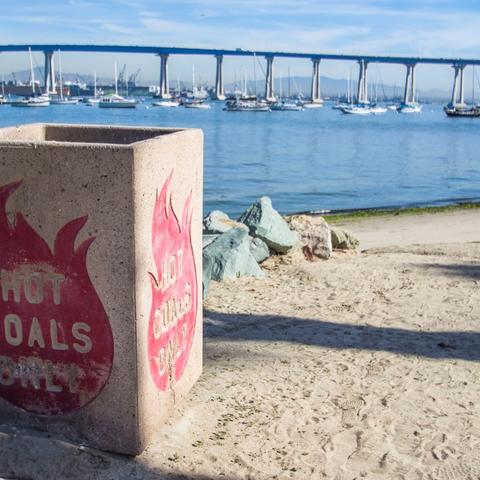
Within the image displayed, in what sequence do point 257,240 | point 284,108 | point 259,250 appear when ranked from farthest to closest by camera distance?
point 284,108 < point 257,240 < point 259,250

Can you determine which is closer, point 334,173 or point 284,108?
point 334,173

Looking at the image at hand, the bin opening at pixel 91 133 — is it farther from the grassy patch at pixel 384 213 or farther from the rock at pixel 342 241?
the grassy patch at pixel 384 213

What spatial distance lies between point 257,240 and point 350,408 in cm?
404

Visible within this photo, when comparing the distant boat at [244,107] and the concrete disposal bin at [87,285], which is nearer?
the concrete disposal bin at [87,285]

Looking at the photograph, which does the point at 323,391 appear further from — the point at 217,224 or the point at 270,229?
the point at 217,224

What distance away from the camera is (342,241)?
9539 millimetres

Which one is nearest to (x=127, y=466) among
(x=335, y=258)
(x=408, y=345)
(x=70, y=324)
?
(x=70, y=324)

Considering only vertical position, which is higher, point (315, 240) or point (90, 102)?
point (315, 240)

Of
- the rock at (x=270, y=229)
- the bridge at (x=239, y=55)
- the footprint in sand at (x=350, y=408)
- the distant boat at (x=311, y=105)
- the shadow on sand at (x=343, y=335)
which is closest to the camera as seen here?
the footprint in sand at (x=350, y=408)

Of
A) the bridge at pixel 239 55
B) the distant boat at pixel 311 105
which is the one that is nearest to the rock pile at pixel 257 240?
the bridge at pixel 239 55

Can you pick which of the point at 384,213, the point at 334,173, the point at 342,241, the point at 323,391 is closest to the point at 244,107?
the point at 334,173

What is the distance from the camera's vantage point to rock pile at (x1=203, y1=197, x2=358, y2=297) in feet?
23.9

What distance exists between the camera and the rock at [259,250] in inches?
313

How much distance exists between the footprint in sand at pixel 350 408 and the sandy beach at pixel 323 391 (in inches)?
0.4
